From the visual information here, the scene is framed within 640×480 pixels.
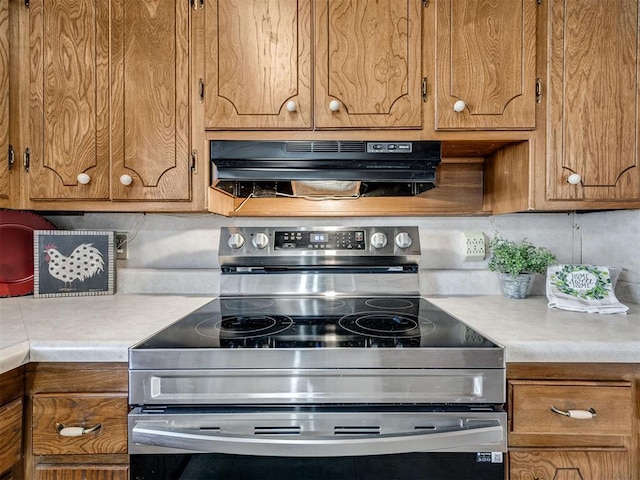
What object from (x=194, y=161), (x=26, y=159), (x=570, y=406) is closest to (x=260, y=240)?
(x=194, y=161)

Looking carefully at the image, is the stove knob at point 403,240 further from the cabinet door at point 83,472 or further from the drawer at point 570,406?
the cabinet door at point 83,472

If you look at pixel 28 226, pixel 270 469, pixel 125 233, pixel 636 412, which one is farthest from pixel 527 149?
pixel 28 226

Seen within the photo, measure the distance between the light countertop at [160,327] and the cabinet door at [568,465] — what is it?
0.23 m

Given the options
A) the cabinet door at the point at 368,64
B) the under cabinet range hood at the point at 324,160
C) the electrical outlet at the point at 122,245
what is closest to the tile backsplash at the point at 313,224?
the electrical outlet at the point at 122,245

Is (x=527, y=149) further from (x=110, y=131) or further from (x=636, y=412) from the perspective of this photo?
(x=110, y=131)

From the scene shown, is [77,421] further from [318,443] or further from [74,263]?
[74,263]

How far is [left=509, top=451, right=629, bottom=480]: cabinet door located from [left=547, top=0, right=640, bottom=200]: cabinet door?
2.65 ft

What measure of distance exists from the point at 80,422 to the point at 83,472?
0.12 meters

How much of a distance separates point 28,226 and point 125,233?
0.37 meters

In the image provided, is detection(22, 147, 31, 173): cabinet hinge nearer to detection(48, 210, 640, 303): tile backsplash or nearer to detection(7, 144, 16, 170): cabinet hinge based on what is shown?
detection(7, 144, 16, 170): cabinet hinge

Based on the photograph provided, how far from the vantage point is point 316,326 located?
103 centimetres

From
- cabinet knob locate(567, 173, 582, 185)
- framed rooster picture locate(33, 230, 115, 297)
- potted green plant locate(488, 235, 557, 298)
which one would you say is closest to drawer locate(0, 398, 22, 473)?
framed rooster picture locate(33, 230, 115, 297)

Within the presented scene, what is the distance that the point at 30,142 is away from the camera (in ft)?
3.84

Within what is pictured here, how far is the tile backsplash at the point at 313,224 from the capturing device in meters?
1.44
